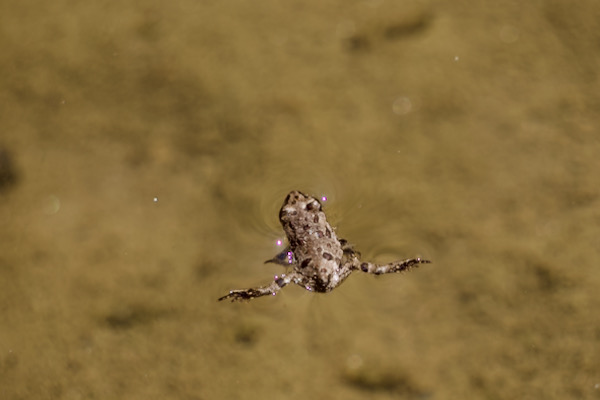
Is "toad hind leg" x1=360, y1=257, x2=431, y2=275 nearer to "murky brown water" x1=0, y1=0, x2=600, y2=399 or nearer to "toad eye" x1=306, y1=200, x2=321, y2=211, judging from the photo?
"murky brown water" x1=0, y1=0, x2=600, y2=399

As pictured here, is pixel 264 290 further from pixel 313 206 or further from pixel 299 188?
pixel 299 188

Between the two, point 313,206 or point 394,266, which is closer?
point 313,206

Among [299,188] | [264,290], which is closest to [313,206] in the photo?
[299,188]

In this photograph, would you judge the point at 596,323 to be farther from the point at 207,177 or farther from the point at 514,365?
the point at 207,177

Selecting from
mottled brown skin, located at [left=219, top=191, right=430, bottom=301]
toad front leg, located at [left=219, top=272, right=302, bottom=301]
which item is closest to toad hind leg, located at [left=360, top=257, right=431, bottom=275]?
mottled brown skin, located at [left=219, top=191, right=430, bottom=301]

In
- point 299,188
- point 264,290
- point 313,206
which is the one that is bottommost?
point 264,290

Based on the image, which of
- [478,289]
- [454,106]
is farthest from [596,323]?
[454,106]

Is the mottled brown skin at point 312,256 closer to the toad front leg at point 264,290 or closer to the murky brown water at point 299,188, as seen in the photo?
the toad front leg at point 264,290
